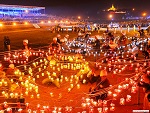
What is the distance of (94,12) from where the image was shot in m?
91.5

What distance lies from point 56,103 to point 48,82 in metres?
2.04

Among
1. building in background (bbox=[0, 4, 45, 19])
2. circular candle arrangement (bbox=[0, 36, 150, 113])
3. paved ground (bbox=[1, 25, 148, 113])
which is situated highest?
building in background (bbox=[0, 4, 45, 19])

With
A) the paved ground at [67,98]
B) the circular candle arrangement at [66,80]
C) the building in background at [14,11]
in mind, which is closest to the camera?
the paved ground at [67,98]

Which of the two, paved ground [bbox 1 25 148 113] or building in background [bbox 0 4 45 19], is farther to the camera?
building in background [bbox 0 4 45 19]

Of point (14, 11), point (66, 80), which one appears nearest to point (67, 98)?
point (66, 80)

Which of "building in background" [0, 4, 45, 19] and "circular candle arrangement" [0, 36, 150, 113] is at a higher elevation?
"building in background" [0, 4, 45, 19]

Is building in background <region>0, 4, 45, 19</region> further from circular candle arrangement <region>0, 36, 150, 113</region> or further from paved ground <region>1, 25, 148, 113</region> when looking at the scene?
paved ground <region>1, 25, 148, 113</region>

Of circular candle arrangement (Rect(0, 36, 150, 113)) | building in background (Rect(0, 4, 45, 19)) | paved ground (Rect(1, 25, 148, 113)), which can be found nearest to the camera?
paved ground (Rect(1, 25, 148, 113))

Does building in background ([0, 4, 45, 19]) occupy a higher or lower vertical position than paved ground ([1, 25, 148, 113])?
higher

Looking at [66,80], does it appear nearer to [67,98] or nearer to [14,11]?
[67,98]

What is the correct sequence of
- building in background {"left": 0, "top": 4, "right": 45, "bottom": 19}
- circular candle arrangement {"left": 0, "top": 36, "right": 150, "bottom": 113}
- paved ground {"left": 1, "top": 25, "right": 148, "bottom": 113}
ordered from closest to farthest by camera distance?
paved ground {"left": 1, "top": 25, "right": 148, "bottom": 113}
circular candle arrangement {"left": 0, "top": 36, "right": 150, "bottom": 113}
building in background {"left": 0, "top": 4, "right": 45, "bottom": 19}

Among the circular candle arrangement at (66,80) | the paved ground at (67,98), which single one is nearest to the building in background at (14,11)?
the circular candle arrangement at (66,80)

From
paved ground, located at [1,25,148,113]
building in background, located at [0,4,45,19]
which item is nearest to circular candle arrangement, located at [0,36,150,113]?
paved ground, located at [1,25,148,113]

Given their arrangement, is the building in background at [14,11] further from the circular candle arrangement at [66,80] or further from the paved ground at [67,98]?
the paved ground at [67,98]
